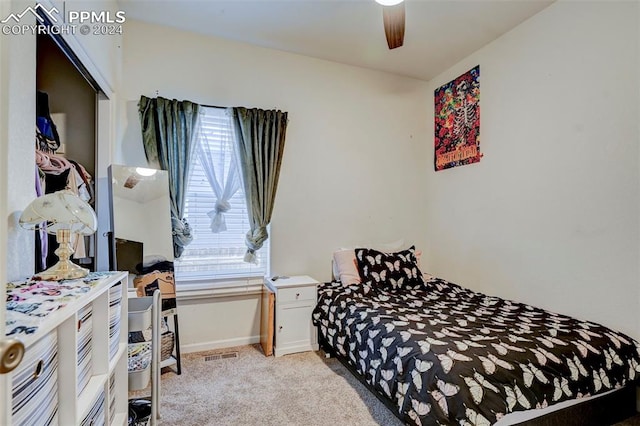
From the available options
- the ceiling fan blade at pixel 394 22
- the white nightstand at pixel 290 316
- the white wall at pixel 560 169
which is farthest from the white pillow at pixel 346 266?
the ceiling fan blade at pixel 394 22

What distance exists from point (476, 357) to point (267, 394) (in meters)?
1.38

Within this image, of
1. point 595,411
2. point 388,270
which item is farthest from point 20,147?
point 595,411

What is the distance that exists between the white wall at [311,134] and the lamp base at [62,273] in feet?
5.25

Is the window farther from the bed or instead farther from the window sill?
the bed

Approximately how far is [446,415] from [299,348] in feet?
5.25

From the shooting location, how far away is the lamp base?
47.9 inches

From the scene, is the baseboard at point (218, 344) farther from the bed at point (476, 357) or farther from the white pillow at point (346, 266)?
the white pillow at point (346, 266)

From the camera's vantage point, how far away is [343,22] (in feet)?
8.82

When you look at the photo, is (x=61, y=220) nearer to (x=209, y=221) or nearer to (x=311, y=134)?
(x=209, y=221)

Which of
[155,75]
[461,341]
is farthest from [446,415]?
[155,75]

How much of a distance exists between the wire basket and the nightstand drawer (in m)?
0.89

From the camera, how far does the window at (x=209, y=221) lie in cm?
288

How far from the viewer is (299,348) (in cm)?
281

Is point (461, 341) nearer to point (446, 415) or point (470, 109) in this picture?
point (446, 415)
